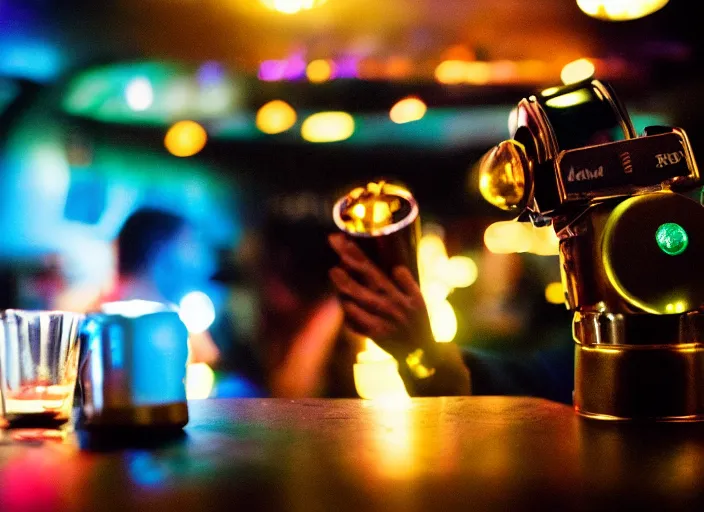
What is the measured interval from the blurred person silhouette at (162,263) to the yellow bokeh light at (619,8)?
3.32 ft

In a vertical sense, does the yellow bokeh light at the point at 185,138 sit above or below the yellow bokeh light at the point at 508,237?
above

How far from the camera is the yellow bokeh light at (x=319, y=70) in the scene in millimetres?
1743

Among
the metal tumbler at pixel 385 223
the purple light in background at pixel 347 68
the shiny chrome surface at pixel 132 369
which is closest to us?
the shiny chrome surface at pixel 132 369

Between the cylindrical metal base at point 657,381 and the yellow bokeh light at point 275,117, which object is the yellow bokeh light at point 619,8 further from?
the cylindrical metal base at point 657,381

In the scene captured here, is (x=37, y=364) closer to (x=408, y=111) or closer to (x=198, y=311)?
(x=198, y=311)

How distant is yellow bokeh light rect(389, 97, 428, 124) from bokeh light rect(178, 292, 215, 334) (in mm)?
611

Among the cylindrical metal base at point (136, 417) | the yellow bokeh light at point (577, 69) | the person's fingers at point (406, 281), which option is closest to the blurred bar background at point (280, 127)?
the yellow bokeh light at point (577, 69)

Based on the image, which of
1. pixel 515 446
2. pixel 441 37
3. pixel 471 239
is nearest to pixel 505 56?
pixel 441 37

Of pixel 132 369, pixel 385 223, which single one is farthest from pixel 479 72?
pixel 132 369

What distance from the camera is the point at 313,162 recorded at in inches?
68.3

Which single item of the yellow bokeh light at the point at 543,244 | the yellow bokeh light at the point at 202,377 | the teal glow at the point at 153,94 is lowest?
the yellow bokeh light at the point at 202,377

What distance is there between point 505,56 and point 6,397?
134 cm

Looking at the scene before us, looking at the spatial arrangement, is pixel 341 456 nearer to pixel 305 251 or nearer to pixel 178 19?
pixel 305 251

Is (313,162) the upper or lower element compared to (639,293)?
upper
